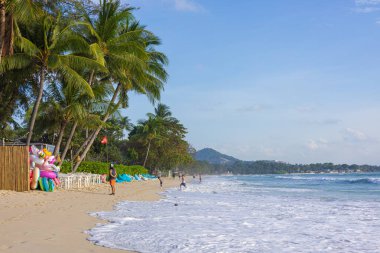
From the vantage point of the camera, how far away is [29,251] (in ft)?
16.6

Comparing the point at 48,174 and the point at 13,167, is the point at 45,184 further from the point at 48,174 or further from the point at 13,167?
the point at 13,167

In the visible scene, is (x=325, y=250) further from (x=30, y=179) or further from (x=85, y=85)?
(x=85, y=85)

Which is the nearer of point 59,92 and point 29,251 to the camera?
point 29,251

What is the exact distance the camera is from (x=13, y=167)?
1347cm

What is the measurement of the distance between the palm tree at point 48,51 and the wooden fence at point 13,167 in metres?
2.29

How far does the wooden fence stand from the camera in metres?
13.4

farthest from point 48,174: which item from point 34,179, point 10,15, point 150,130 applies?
point 150,130

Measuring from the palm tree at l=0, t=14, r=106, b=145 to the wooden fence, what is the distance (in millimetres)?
2293

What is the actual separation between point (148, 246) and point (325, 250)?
8.95 feet

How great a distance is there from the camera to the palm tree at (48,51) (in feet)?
50.2

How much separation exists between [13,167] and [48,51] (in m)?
A: 4.93

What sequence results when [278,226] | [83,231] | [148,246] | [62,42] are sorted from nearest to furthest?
[148,246]
[83,231]
[278,226]
[62,42]

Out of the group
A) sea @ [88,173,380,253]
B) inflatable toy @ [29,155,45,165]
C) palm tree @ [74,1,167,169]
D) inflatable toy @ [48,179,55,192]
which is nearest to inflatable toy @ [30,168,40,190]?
inflatable toy @ [29,155,45,165]

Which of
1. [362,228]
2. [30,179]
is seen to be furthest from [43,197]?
[362,228]
